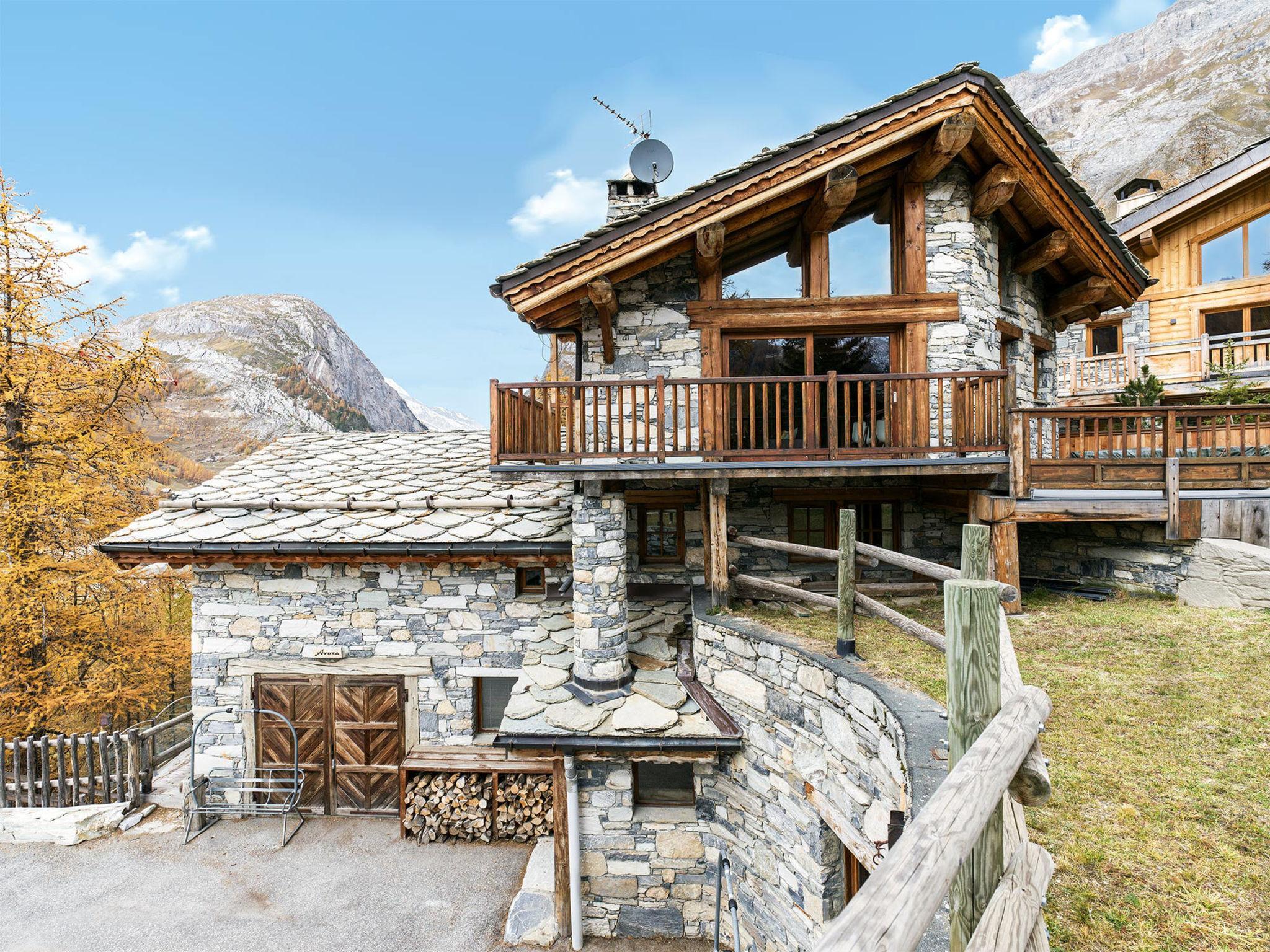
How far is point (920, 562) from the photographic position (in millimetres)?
4730

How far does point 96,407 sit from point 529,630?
28.8 feet

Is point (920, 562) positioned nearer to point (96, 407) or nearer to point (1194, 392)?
point (96, 407)

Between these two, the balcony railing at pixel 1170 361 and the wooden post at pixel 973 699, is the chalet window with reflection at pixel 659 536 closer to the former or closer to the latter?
the wooden post at pixel 973 699

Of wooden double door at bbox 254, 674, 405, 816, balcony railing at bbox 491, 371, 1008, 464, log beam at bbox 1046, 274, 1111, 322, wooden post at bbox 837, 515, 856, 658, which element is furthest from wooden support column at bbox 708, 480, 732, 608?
log beam at bbox 1046, 274, 1111, 322

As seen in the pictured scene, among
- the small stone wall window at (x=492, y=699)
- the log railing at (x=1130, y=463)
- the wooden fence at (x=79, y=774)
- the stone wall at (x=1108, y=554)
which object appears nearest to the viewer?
the log railing at (x=1130, y=463)

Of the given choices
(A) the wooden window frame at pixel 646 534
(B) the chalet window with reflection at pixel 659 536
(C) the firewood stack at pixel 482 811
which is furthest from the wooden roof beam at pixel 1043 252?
(C) the firewood stack at pixel 482 811

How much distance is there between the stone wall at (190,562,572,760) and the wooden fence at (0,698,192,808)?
1305 mm

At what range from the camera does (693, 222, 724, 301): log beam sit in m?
6.96

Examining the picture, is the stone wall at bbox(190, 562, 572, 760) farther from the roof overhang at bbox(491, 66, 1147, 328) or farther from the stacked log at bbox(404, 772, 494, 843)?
the roof overhang at bbox(491, 66, 1147, 328)

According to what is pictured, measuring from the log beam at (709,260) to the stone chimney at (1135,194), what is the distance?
52.5ft

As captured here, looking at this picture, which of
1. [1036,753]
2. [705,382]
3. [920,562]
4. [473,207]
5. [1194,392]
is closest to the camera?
[1036,753]

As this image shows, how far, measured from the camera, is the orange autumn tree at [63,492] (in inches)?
347

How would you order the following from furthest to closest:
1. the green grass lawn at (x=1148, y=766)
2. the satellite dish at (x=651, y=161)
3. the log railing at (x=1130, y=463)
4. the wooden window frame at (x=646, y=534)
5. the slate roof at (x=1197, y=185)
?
1. the slate roof at (x=1197, y=185)
2. the satellite dish at (x=651, y=161)
3. the wooden window frame at (x=646, y=534)
4. the log railing at (x=1130, y=463)
5. the green grass lawn at (x=1148, y=766)

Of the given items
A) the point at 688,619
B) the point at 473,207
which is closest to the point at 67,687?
the point at 688,619
